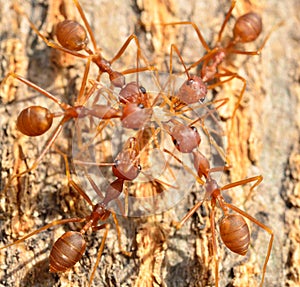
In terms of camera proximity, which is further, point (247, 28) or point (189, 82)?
point (247, 28)

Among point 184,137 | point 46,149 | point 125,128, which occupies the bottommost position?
point 184,137

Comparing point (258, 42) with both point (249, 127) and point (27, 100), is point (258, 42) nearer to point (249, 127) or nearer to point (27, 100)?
point (249, 127)

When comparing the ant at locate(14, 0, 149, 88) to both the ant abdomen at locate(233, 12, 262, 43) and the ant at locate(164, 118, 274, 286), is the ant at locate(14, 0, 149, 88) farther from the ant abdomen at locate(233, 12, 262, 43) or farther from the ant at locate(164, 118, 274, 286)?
the ant abdomen at locate(233, 12, 262, 43)

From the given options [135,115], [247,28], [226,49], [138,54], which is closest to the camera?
[135,115]

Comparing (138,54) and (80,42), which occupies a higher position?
(80,42)

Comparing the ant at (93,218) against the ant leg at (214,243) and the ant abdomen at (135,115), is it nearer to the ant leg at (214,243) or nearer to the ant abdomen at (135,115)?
the ant abdomen at (135,115)

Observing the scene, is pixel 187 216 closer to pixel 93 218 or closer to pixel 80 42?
pixel 93 218

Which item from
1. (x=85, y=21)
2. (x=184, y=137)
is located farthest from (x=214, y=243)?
(x=85, y=21)
